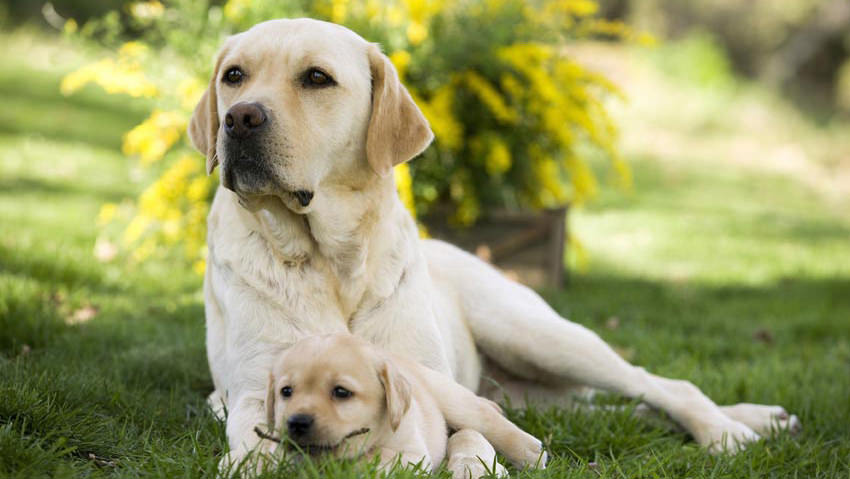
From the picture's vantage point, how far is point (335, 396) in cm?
258

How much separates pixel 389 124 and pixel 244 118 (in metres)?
0.58

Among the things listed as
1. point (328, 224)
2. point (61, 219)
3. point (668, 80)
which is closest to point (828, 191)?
point (668, 80)

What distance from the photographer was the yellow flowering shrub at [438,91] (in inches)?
249

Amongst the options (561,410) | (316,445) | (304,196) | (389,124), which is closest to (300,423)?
(316,445)

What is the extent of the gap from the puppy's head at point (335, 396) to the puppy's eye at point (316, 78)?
0.93 metres

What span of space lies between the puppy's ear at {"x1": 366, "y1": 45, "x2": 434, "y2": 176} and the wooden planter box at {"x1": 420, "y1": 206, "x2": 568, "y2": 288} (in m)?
3.39

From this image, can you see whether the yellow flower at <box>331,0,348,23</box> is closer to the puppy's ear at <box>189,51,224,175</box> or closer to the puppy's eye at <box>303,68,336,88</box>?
the puppy's ear at <box>189,51,224,175</box>

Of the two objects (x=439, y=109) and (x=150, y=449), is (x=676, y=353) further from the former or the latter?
(x=150, y=449)

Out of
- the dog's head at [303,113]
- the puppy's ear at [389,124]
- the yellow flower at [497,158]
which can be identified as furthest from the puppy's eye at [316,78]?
the yellow flower at [497,158]

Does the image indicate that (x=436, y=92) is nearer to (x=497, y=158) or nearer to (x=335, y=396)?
(x=497, y=158)

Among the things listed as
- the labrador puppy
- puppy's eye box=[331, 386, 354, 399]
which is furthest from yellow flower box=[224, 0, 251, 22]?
puppy's eye box=[331, 386, 354, 399]

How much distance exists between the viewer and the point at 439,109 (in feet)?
21.0

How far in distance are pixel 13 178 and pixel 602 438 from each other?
6.92 meters

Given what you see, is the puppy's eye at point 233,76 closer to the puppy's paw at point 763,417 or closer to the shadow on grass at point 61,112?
the puppy's paw at point 763,417
